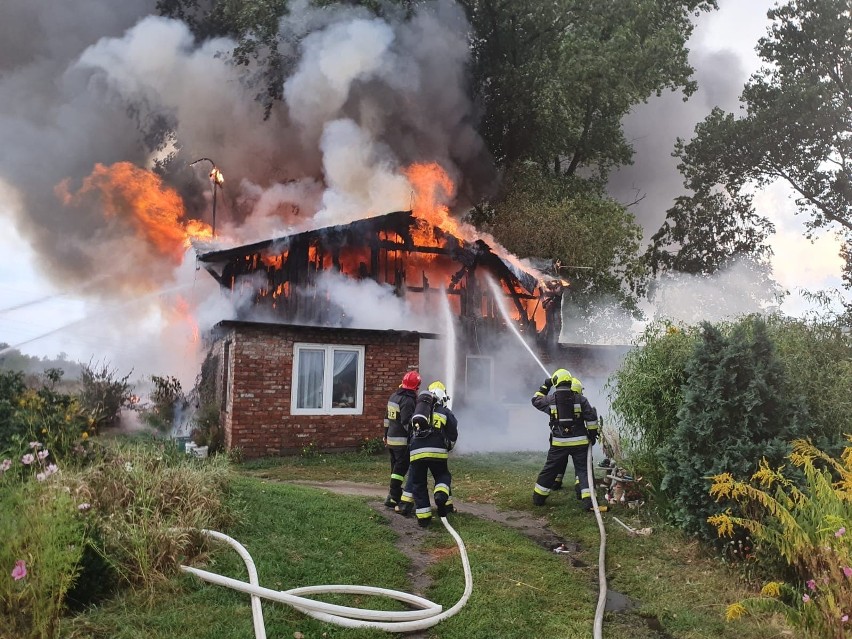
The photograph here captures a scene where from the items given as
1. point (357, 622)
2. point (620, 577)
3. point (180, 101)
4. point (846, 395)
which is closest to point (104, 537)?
point (357, 622)

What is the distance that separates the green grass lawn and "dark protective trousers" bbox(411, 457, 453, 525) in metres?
0.28

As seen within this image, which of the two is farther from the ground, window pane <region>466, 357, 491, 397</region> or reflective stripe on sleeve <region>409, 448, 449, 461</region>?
window pane <region>466, 357, 491, 397</region>

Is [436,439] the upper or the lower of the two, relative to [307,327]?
lower

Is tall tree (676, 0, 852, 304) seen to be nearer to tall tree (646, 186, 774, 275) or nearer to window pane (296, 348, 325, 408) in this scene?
tall tree (646, 186, 774, 275)

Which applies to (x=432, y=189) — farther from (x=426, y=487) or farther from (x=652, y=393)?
(x=426, y=487)

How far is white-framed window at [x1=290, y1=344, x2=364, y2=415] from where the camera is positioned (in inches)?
509

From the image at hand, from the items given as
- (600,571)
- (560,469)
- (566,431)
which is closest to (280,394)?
(560,469)

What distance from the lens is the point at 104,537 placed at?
4535mm

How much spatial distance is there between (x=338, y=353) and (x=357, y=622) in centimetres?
935

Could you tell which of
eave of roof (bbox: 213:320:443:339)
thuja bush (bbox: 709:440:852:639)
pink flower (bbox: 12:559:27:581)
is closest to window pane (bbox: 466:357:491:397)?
eave of roof (bbox: 213:320:443:339)

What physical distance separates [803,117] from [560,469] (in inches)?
910

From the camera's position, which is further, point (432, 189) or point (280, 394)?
point (432, 189)

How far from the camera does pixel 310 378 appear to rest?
13086 millimetres

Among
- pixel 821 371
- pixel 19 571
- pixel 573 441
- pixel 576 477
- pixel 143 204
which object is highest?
pixel 143 204
